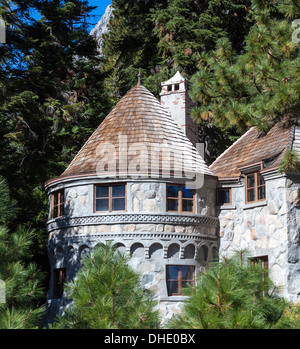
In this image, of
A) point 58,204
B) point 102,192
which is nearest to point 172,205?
point 102,192

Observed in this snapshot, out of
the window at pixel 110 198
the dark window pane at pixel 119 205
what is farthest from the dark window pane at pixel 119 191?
the dark window pane at pixel 119 205

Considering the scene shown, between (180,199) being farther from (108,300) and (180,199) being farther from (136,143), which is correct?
(108,300)

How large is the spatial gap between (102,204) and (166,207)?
2006mm

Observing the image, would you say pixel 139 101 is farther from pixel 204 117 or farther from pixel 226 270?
pixel 226 270

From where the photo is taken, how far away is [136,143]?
60.2ft

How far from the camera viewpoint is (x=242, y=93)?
14609 millimetres

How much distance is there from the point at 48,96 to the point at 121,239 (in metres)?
12.5

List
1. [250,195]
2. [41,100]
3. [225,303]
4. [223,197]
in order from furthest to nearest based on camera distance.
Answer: [41,100] < [223,197] < [250,195] < [225,303]

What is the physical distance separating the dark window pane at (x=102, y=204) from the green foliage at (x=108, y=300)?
29.5ft

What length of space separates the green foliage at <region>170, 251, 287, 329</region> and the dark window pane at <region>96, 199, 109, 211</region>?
31.3ft

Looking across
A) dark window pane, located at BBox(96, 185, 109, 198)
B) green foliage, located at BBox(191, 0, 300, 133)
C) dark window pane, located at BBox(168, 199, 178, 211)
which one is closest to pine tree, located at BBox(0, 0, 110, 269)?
dark window pane, located at BBox(96, 185, 109, 198)

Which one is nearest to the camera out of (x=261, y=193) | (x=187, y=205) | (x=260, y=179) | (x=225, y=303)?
(x=225, y=303)

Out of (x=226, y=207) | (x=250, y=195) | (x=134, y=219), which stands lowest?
(x=134, y=219)
